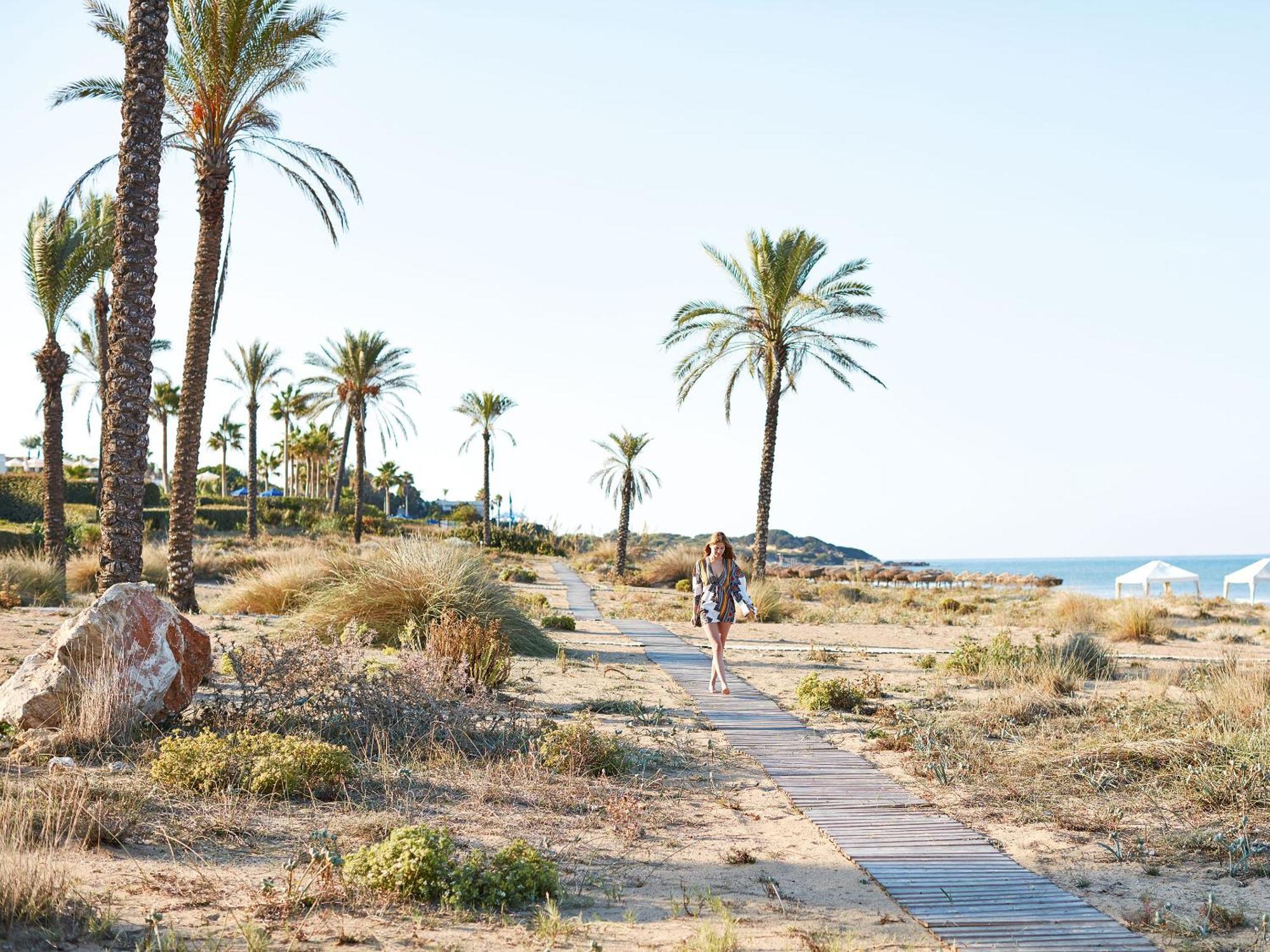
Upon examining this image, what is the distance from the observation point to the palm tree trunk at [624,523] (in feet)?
125

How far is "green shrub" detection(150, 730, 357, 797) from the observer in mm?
6379

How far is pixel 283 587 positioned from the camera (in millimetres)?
16406

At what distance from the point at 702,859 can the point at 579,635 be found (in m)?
11.2

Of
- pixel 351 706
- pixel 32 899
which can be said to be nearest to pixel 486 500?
pixel 351 706

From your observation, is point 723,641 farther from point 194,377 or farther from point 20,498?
point 20,498

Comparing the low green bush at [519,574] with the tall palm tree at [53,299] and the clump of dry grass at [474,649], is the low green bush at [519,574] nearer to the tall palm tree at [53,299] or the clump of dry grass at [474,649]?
the tall palm tree at [53,299]

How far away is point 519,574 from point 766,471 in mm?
8960

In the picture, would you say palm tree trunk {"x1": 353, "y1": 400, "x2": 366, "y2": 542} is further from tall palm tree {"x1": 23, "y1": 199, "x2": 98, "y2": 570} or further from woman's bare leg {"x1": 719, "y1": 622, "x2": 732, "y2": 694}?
woman's bare leg {"x1": 719, "y1": 622, "x2": 732, "y2": 694}

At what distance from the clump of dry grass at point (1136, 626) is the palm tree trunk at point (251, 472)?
30184mm

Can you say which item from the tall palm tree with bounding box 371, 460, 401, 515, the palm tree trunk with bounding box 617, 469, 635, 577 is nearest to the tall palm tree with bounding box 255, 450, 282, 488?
the tall palm tree with bounding box 371, 460, 401, 515

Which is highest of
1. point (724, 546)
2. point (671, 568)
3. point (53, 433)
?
point (53, 433)

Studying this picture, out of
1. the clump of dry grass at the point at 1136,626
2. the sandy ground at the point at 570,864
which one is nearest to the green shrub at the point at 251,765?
the sandy ground at the point at 570,864

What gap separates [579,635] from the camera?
55.2 ft

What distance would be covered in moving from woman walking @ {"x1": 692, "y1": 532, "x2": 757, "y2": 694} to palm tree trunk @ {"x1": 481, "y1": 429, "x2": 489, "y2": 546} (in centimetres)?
3765
